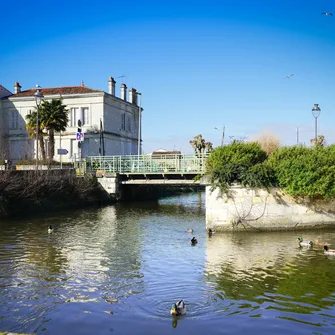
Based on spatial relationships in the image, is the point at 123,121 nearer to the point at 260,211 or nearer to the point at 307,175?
the point at 260,211

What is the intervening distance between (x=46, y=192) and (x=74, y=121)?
17.8 m

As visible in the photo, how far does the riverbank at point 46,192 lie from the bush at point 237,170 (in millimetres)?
12376

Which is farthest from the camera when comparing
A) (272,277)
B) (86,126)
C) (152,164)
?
(86,126)

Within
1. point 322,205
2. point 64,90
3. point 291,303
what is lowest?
point 291,303

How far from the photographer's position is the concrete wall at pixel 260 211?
64.4 ft

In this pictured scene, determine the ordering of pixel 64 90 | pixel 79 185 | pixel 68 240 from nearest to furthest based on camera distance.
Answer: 1. pixel 68 240
2. pixel 79 185
3. pixel 64 90

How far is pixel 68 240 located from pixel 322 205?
11.5 m

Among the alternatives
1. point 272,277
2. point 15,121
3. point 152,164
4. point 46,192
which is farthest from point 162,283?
point 15,121

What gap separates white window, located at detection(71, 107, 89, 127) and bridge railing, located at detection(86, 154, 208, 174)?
29.5ft

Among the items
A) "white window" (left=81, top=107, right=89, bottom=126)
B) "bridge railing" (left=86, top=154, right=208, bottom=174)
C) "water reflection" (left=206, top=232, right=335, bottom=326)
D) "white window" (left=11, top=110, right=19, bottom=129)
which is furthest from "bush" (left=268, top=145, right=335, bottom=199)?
"white window" (left=11, top=110, right=19, bottom=129)

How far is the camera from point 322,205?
1992cm

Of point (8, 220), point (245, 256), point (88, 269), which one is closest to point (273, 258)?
point (245, 256)

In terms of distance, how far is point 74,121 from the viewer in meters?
46.3

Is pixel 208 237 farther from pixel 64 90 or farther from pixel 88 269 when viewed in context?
pixel 64 90
